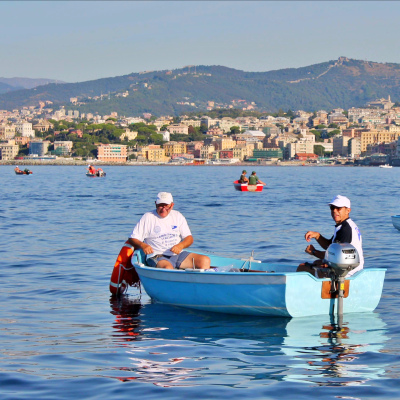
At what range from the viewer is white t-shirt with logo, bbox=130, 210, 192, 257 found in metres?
12.0

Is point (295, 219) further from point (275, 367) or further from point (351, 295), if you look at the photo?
point (275, 367)

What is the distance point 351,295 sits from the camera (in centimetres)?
1059

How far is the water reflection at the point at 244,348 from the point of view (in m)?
8.24

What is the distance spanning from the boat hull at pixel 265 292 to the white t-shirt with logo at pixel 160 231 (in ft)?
2.25

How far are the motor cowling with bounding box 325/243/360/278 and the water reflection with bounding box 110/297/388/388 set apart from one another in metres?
0.77

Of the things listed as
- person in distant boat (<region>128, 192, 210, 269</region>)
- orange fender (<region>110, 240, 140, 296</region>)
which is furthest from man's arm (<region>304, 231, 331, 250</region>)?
orange fender (<region>110, 240, 140, 296</region>)

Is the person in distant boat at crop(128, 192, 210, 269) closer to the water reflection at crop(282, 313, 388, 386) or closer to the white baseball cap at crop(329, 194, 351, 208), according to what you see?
the water reflection at crop(282, 313, 388, 386)

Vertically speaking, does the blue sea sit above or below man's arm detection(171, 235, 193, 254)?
below

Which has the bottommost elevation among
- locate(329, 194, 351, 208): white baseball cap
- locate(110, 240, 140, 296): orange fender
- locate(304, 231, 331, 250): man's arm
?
locate(110, 240, 140, 296): orange fender

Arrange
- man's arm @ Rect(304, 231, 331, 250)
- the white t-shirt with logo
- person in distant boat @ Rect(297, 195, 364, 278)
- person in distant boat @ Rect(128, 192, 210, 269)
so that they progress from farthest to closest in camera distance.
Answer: the white t-shirt with logo, person in distant boat @ Rect(128, 192, 210, 269), man's arm @ Rect(304, 231, 331, 250), person in distant boat @ Rect(297, 195, 364, 278)

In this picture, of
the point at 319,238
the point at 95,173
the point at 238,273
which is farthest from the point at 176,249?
the point at 95,173

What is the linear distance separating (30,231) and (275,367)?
16345mm

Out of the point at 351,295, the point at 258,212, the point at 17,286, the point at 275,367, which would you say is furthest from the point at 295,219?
the point at 275,367

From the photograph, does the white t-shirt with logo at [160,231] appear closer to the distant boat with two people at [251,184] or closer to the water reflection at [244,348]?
the water reflection at [244,348]
